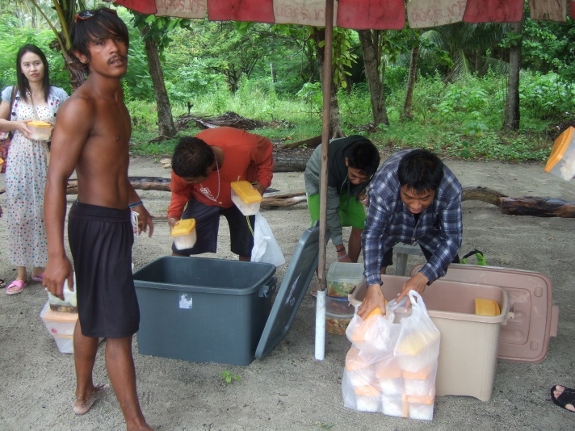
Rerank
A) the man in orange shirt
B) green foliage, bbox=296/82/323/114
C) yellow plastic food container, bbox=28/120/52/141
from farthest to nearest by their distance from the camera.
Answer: green foliage, bbox=296/82/323/114, yellow plastic food container, bbox=28/120/52/141, the man in orange shirt

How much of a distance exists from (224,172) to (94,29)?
1.43m

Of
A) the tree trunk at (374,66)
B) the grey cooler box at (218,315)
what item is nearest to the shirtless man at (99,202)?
the grey cooler box at (218,315)

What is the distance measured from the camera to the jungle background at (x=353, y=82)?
32.1 ft

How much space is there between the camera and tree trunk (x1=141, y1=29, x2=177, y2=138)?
10164 mm

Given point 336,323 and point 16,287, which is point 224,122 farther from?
point 336,323

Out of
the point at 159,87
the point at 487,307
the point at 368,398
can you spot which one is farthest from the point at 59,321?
the point at 159,87

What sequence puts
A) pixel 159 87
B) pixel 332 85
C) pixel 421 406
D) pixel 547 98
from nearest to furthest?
pixel 421 406, pixel 332 85, pixel 159 87, pixel 547 98

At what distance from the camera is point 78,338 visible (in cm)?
260

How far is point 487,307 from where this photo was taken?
283cm

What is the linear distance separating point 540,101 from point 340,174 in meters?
11.0

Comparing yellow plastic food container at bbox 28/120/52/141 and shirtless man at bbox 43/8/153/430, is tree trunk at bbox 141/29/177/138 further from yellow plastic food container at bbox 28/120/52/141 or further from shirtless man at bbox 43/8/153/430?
shirtless man at bbox 43/8/153/430

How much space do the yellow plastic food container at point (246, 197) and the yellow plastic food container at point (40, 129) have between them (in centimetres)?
138

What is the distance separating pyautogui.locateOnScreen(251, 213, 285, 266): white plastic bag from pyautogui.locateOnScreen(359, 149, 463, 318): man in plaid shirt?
0.79 metres

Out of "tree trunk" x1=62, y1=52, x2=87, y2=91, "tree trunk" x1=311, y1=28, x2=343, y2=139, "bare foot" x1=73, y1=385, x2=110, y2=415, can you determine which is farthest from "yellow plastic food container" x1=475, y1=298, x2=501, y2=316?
"tree trunk" x1=311, y1=28, x2=343, y2=139
